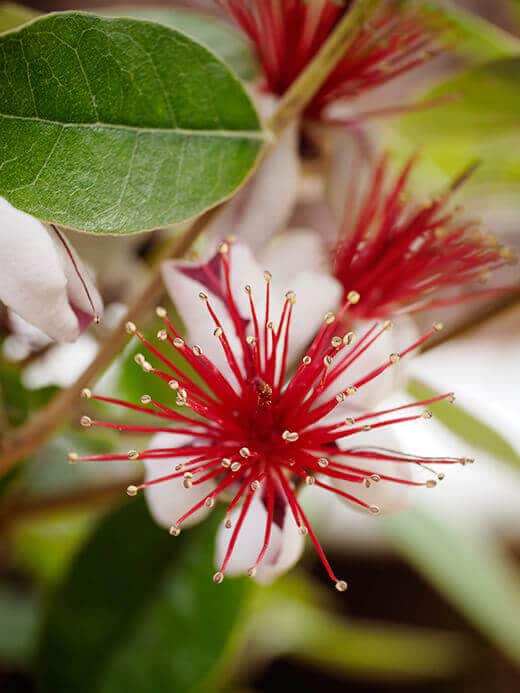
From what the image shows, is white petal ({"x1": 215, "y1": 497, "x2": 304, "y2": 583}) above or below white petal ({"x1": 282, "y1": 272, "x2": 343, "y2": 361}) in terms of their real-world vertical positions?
Answer: below

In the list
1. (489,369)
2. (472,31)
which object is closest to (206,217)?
(472,31)

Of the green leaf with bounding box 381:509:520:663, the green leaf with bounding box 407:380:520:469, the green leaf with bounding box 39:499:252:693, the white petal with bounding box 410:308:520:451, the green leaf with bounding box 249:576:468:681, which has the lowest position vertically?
the white petal with bounding box 410:308:520:451

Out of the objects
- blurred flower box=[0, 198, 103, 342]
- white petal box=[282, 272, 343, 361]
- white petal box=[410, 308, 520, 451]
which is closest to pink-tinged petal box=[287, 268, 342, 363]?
white petal box=[282, 272, 343, 361]

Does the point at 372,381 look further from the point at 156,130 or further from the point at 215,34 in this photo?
the point at 215,34

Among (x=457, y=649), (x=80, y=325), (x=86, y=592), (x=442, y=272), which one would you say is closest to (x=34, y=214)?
(x=80, y=325)

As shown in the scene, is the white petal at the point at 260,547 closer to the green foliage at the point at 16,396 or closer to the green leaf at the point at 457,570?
the green foliage at the point at 16,396

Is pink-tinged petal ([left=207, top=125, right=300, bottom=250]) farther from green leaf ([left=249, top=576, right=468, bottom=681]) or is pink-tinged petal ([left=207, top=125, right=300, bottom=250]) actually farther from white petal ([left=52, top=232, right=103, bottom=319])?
green leaf ([left=249, top=576, right=468, bottom=681])

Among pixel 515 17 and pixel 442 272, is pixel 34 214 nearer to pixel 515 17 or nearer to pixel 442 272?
pixel 442 272
